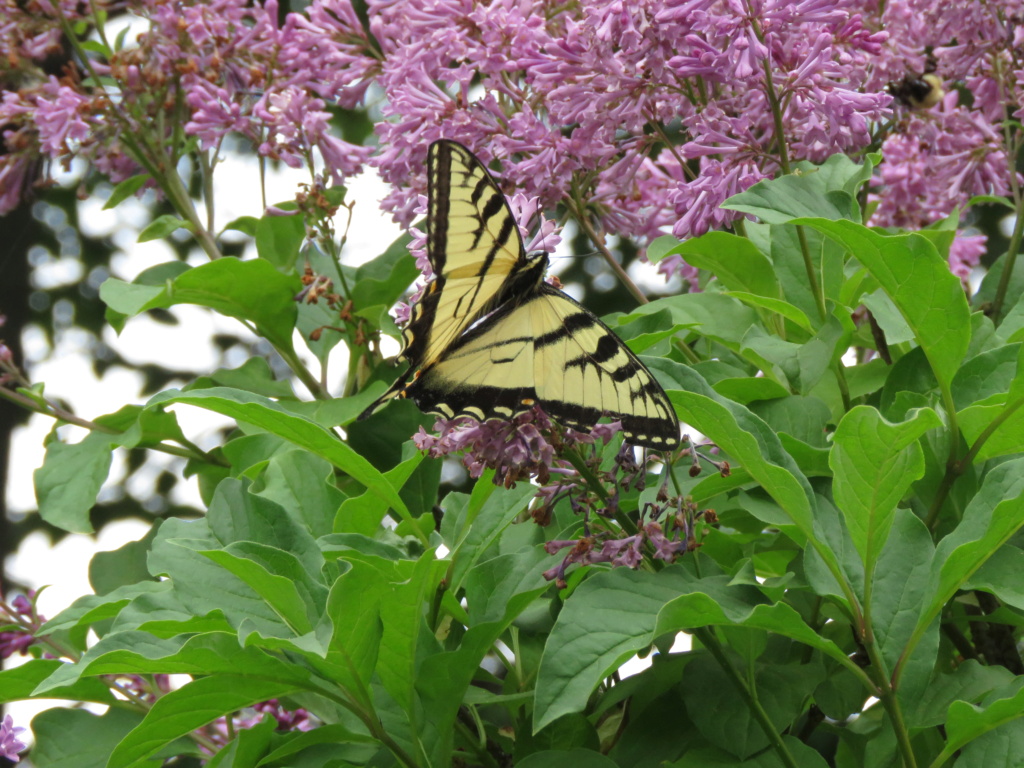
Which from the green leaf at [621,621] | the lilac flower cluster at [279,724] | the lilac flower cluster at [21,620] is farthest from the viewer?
the lilac flower cluster at [21,620]

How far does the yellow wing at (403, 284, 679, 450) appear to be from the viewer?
3.47ft

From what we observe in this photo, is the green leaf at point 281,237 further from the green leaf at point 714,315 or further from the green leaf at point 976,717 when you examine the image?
the green leaf at point 976,717

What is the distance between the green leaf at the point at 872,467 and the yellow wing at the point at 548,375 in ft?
0.54

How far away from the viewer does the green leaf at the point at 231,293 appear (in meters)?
1.72

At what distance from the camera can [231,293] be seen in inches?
72.0

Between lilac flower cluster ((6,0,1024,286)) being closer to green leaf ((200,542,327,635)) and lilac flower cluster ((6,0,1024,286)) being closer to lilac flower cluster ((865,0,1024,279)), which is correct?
lilac flower cluster ((865,0,1024,279))

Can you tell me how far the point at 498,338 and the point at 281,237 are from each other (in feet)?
2.96

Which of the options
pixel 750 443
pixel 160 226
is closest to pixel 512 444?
pixel 750 443

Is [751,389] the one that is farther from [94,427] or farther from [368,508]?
[94,427]

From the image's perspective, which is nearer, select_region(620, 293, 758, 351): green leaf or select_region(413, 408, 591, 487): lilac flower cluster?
select_region(413, 408, 591, 487): lilac flower cluster

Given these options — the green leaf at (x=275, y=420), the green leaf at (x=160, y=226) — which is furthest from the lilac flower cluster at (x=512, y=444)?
the green leaf at (x=160, y=226)

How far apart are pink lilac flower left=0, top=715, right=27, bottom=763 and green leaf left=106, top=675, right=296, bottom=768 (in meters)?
0.81

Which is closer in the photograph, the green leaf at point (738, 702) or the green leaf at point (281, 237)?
the green leaf at point (738, 702)

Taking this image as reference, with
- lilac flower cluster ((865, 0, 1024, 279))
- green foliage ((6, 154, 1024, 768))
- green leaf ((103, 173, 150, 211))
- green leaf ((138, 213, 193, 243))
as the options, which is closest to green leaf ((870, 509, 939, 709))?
green foliage ((6, 154, 1024, 768))
